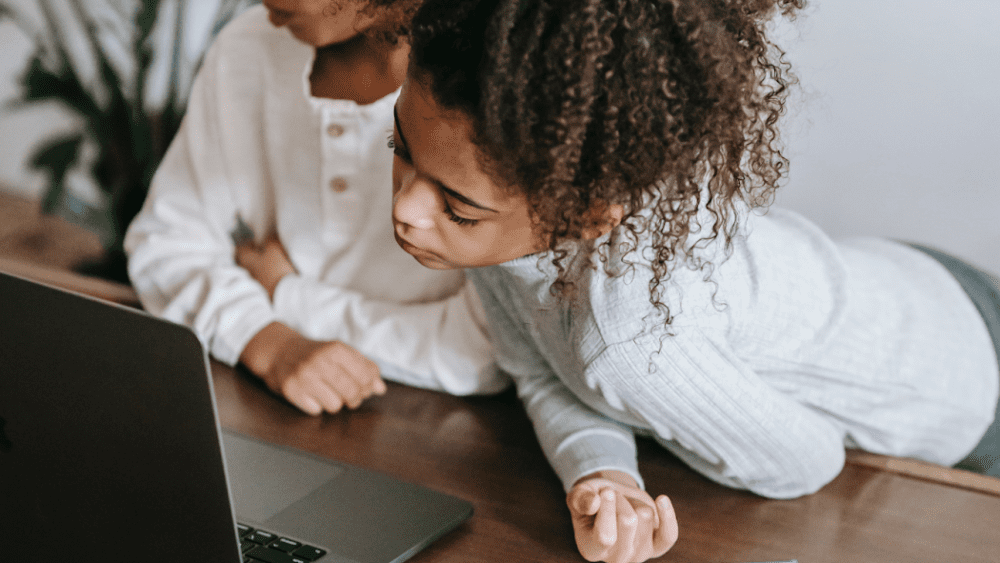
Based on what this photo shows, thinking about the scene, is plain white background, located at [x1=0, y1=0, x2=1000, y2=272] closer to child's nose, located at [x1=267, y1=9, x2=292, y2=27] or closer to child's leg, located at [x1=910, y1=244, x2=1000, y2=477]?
child's leg, located at [x1=910, y1=244, x2=1000, y2=477]

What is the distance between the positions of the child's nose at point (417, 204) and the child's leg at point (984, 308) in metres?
0.63

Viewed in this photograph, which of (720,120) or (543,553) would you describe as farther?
(543,553)

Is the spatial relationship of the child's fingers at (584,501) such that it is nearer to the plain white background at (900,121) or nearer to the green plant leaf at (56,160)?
the plain white background at (900,121)

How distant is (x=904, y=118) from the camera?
34.4 inches

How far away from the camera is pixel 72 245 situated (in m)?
1.50

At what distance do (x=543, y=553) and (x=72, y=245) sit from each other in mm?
1224

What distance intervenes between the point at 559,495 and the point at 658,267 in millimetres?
245

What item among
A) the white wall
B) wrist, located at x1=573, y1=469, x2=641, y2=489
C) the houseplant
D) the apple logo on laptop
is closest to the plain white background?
the white wall

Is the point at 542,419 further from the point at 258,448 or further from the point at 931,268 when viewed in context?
the point at 931,268

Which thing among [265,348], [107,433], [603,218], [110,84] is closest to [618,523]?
[603,218]

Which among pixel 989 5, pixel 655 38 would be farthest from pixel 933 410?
pixel 655 38

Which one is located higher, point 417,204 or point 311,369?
point 417,204

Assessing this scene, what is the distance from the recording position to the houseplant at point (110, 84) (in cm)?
130

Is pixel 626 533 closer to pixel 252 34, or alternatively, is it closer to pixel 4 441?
pixel 4 441
